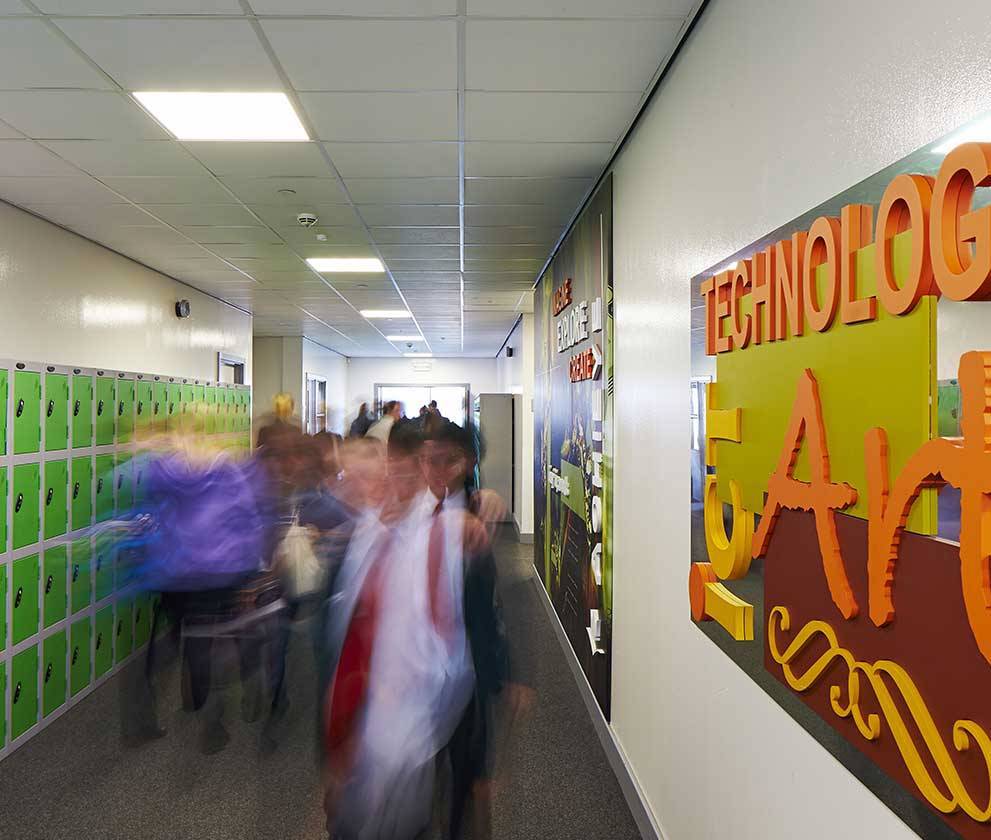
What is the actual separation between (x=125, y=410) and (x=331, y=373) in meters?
11.0

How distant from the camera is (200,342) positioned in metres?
7.50

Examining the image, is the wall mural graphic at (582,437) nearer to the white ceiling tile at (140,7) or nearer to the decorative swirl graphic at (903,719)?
the white ceiling tile at (140,7)

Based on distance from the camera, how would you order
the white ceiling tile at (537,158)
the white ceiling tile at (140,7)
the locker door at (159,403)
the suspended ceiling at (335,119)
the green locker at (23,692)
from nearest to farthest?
the white ceiling tile at (140,7) < the suspended ceiling at (335,119) < the white ceiling tile at (537,158) < the green locker at (23,692) < the locker door at (159,403)

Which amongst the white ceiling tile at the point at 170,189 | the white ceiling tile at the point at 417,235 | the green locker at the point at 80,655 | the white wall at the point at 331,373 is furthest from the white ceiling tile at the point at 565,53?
the white wall at the point at 331,373

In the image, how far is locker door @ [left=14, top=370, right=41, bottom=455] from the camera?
3713 millimetres

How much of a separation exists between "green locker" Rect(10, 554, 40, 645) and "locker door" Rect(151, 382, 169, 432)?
4.68ft

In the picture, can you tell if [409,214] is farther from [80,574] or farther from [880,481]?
[880,481]

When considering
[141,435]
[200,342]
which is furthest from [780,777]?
[200,342]

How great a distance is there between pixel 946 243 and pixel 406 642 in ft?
5.24

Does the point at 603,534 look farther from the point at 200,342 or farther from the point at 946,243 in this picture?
the point at 200,342

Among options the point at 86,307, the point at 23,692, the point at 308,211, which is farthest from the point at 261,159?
the point at 23,692

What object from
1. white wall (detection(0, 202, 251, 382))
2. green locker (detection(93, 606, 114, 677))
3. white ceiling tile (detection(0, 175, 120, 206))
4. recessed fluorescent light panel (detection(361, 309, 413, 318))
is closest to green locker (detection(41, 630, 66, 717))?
green locker (detection(93, 606, 114, 677))

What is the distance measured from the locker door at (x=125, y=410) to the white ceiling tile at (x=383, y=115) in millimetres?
2432

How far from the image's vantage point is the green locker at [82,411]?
427 centimetres
